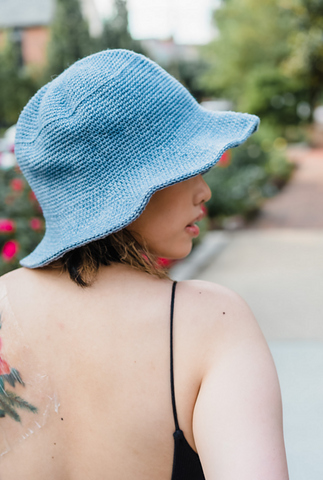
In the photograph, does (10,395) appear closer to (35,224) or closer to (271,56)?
(35,224)

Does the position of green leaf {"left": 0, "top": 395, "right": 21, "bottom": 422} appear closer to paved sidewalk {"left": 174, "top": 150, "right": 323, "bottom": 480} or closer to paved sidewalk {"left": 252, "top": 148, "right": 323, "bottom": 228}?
paved sidewalk {"left": 174, "top": 150, "right": 323, "bottom": 480}

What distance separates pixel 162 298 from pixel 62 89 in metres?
0.50

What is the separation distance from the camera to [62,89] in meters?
1.04

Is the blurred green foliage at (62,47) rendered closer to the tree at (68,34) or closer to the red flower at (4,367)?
the tree at (68,34)

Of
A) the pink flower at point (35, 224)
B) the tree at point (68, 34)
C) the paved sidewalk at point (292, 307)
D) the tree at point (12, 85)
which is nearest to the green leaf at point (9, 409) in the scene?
the paved sidewalk at point (292, 307)

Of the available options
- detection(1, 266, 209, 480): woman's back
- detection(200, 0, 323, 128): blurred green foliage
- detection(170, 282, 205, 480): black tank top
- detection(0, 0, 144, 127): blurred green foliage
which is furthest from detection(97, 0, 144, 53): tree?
detection(170, 282, 205, 480): black tank top

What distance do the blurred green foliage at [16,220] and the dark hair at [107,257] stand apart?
9.09 feet

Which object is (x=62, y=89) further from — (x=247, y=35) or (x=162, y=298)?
(x=247, y=35)

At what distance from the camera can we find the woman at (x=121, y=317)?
89 centimetres

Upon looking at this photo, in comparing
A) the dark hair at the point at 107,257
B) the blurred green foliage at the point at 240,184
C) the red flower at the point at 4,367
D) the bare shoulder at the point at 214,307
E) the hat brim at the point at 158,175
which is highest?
the hat brim at the point at 158,175

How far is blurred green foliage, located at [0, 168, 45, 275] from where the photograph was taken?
3.85 metres

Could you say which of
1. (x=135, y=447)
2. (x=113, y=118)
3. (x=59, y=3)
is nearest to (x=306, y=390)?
(x=135, y=447)

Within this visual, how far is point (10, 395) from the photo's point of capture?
1.01 metres

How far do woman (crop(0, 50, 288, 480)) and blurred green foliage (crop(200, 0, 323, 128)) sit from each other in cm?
2186
